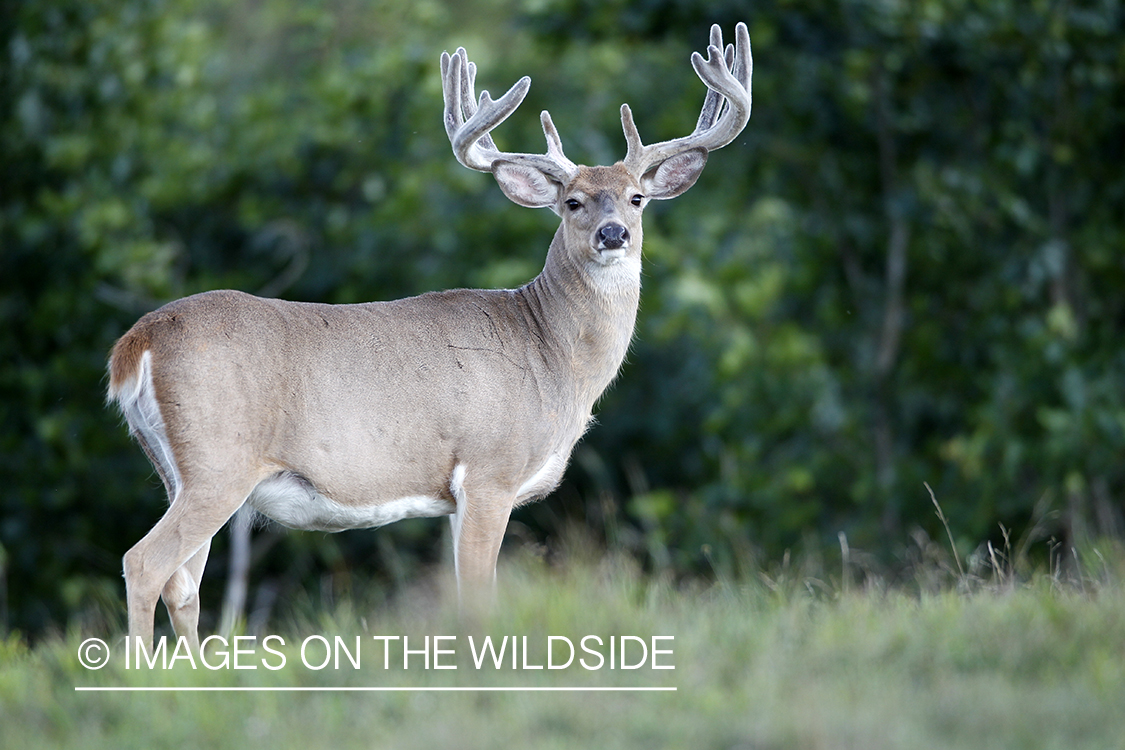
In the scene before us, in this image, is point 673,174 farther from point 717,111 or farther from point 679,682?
point 679,682

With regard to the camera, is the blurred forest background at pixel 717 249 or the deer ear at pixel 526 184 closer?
the deer ear at pixel 526 184

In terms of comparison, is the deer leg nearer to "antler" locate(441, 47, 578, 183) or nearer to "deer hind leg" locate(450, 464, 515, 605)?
"deer hind leg" locate(450, 464, 515, 605)

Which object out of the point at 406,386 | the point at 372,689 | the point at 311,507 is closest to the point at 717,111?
the point at 406,386

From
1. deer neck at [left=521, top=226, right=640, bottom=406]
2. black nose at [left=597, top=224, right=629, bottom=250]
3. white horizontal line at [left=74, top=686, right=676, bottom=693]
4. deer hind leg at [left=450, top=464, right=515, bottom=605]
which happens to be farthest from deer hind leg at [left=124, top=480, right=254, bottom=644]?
black nose at [left=597, top=224, right=629, bottom=250]

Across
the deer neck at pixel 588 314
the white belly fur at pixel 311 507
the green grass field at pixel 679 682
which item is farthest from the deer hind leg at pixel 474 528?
the deer neck at pixel 588 314

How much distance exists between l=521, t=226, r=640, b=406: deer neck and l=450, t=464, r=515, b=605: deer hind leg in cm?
72

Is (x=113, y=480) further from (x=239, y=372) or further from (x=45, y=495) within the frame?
(x=239, y=372)

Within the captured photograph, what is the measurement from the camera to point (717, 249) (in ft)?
36.4

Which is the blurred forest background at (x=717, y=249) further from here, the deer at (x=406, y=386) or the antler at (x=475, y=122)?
the antler at (x=475, y=122)

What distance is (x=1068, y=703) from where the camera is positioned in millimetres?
3551

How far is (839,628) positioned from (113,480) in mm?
7587

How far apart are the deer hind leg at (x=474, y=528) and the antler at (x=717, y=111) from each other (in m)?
1.67

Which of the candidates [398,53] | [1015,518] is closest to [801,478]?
[1015,518]

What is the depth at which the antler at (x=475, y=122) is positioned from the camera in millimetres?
5547
